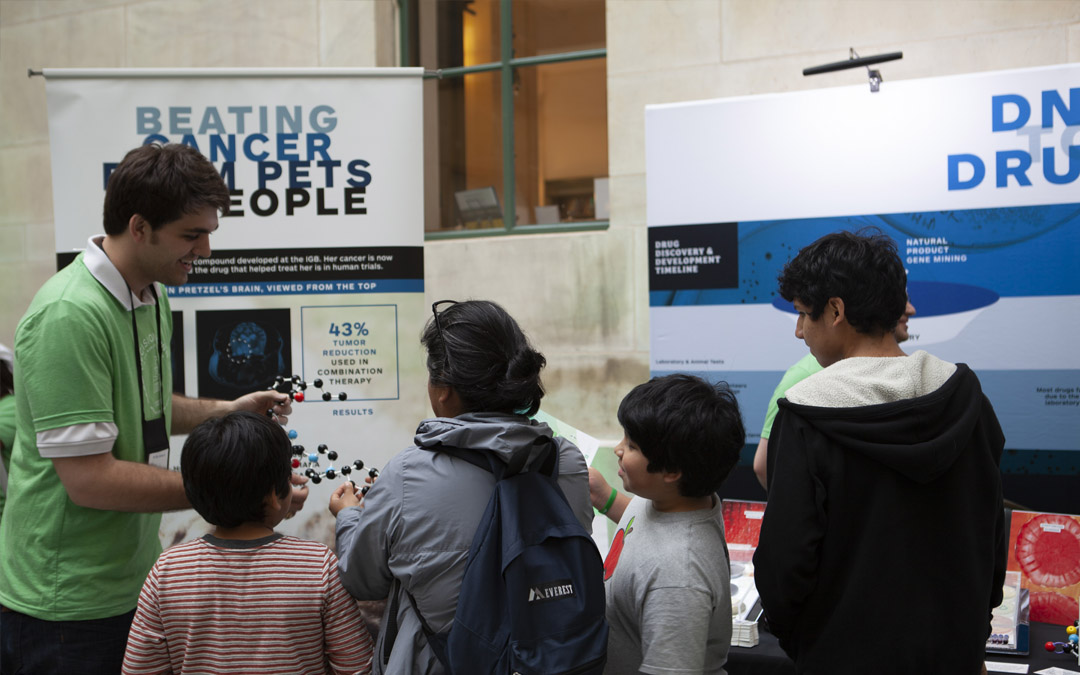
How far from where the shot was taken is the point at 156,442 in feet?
5.99

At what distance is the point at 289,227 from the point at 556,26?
267cm

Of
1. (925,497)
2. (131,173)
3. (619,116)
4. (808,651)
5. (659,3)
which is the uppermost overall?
(659,3)

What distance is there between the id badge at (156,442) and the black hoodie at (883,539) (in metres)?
1.24

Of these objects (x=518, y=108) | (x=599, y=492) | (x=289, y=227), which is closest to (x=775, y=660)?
(x=599, y=492)

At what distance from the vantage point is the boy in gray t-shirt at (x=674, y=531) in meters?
1.48

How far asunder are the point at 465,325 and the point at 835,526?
748 millimetres

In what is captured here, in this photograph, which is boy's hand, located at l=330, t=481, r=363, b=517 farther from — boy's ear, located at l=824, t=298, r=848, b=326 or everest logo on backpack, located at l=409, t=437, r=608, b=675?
boy's ear, located at l=824, t=298, r=848, b=326

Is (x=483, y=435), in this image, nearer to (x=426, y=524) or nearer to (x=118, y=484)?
(x=426, y=524)

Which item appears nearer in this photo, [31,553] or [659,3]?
[31,553]

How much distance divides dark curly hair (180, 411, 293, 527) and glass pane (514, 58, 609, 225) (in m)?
3.47

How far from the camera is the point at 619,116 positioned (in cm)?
455

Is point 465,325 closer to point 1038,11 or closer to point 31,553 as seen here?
point 31,553

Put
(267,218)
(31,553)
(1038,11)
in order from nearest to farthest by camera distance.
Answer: (31,553), (267,218), (1038,11)

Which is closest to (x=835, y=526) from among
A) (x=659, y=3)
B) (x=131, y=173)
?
(x=131, y=173)
